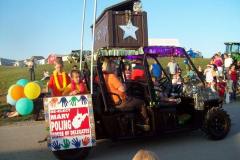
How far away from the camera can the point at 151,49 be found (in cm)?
748

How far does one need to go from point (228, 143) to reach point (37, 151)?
3.68 m

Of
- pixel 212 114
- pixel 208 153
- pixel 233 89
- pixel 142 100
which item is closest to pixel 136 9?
pixel 142 100

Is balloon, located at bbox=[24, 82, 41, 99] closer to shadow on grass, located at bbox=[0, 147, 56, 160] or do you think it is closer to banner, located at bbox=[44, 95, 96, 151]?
shadow on grass, located at bbox=[0, 147, 56, 160]

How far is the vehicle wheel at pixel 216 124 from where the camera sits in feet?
26.0

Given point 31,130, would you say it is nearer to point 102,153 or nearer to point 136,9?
point 102,153

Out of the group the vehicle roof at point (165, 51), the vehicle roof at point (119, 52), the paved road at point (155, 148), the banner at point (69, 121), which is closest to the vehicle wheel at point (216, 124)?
the paved road at point (155, 148)

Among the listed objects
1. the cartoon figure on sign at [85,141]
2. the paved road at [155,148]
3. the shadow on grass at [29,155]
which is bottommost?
the shadow on grass at [29,155]

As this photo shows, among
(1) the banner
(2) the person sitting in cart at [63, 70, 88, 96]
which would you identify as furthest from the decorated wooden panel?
(1) the banner

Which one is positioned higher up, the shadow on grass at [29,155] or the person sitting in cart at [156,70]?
the person sitting in cart at [156,70]

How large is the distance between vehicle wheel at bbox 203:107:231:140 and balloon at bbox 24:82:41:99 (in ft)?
16.0

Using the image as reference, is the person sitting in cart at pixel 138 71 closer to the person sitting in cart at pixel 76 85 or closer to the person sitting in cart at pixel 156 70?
the person sitting in cart at pixel 156 70

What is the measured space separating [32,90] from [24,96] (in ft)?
1.73

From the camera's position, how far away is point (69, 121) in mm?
6699

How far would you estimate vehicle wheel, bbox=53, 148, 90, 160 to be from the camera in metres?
6.76
